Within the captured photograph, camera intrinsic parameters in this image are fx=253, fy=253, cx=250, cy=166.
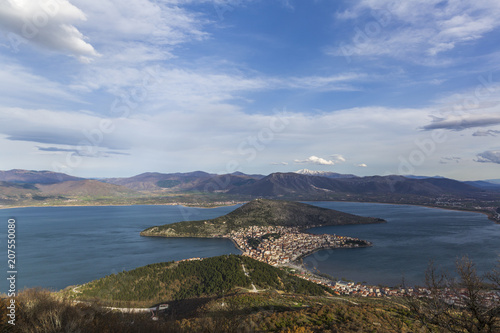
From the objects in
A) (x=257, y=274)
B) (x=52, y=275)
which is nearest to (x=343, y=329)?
(x=257, y=274)

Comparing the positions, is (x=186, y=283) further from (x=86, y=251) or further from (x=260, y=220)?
(x=260, y=220)

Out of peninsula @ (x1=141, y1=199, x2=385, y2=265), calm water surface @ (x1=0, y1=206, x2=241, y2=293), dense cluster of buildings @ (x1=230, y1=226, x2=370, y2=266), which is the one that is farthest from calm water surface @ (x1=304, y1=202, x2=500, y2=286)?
calm water surface @ (x1=0, y1=206, x2=241, y2=293)

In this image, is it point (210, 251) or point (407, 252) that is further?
point (210, 251)

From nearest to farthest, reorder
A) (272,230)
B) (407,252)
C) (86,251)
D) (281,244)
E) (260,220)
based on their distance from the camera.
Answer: (407,252), (86,251), (281,244), (272,230), (260,220)

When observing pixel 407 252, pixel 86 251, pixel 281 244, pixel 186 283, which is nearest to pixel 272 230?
pixel 281 244

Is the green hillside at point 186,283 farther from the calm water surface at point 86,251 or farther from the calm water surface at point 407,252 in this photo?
the calm water surface at point 407,252

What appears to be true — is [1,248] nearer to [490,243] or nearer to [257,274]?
[257,274]
